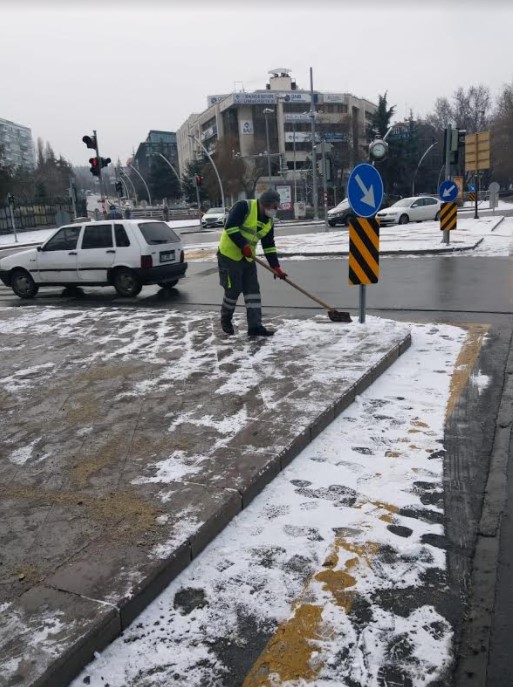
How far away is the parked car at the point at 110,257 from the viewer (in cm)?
1149

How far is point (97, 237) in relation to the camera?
38.9 ft

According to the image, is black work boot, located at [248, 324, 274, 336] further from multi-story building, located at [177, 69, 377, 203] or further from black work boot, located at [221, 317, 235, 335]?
multi-story building, located at [177, 69, 377, 203]

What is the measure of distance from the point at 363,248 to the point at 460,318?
208cm

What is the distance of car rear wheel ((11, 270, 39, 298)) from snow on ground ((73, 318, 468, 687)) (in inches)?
404

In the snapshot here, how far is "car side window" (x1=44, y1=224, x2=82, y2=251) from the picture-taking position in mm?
12070

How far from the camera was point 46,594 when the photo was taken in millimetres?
2578

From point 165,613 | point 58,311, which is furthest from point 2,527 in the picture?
point 58,311

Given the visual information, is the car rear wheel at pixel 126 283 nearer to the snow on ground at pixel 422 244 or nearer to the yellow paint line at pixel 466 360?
the yellow paint line at pixel 466 360

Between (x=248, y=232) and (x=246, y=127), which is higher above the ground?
(x=246, y=127)

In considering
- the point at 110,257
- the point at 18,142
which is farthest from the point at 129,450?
the point at 18,142

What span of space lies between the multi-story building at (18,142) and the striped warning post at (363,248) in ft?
446

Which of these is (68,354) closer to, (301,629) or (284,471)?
(284,471)

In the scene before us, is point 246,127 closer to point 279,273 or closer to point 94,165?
point 94,165

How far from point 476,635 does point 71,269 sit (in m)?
11.1
